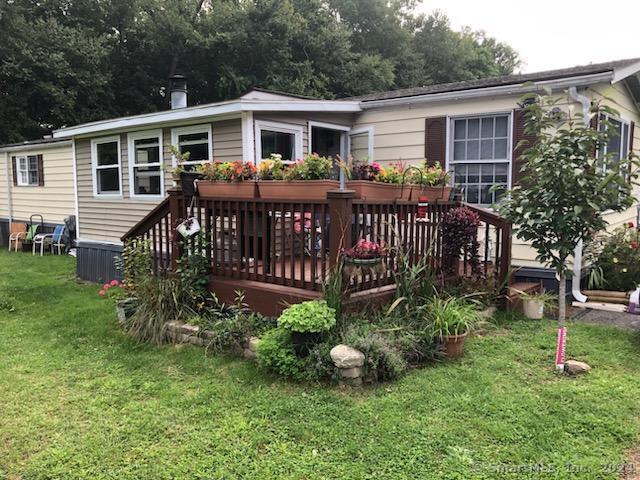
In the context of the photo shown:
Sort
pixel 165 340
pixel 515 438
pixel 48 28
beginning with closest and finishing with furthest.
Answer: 1. pixel 515 438
2. pixel 165 340
3. pixel 48 28

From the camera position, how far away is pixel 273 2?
62.6 feet

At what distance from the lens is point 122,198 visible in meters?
8.84

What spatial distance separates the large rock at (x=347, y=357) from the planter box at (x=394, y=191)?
135cm

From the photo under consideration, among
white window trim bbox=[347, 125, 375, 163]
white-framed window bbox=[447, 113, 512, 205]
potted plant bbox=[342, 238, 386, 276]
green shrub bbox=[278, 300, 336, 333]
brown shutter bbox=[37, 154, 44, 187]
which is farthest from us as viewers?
brown shutter bbox=[37, 154, 44, 187]

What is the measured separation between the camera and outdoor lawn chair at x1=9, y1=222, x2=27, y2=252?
1292cm

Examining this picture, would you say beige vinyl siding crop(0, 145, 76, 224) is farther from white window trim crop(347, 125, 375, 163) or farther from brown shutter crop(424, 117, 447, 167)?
brown shutter crop(424, 117, 447, 167)

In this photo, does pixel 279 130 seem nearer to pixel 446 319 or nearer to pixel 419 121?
pixel 419 121

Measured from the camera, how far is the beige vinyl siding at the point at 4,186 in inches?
545

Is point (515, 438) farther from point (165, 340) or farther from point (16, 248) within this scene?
point (16, 248)

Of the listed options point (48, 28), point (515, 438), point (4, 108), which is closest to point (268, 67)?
point (48, 28)

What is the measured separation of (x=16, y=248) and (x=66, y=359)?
10.3m

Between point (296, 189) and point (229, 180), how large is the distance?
83 centimetres

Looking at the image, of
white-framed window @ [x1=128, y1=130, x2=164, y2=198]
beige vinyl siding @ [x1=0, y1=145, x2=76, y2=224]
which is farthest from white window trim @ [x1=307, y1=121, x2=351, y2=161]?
beige vinyl siding @ [x1=0, y1=145, x2=76, y2=224]

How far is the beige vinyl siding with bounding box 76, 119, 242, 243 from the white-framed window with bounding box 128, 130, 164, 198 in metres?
0.13
